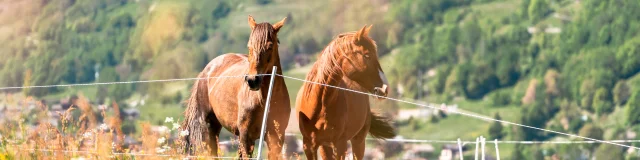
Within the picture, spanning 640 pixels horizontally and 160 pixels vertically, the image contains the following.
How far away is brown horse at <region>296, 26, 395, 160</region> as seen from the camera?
9141 millimetres

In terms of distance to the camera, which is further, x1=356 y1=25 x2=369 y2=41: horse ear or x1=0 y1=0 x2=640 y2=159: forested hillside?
x1=0 y1=0 x2=640 y2=159: forested hillside

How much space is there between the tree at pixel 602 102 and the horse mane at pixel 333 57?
107 metres

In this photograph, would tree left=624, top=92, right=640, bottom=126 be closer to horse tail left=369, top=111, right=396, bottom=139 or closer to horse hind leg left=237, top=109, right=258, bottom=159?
horse tail left=369, top=111, right=396, bottom=139

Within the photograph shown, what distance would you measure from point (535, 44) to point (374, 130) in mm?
119350

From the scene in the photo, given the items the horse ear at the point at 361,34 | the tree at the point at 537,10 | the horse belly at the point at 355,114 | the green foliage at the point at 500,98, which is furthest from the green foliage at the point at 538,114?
the horse ear at the point at 361,34

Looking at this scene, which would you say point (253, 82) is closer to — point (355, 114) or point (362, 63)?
point (362, 63)

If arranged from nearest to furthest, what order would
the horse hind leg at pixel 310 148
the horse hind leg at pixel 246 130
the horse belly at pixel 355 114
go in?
the horse hind leg at pixel 246 130, the horse hind leg at pixel 310 148, the horse belly at pixel 355 114

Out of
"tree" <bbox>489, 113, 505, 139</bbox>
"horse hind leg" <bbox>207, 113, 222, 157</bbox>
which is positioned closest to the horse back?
"horse hind leg" <bbox>207, 113, 222, 157</bbox>

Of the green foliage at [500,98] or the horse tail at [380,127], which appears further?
the green foliage at [500,98]

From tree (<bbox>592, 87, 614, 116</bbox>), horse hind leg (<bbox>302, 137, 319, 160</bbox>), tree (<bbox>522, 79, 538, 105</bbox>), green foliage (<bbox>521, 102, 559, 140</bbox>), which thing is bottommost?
horse hind leg (<bbox>302, 137, 319, 160</bbox>)

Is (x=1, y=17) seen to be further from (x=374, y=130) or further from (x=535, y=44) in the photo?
(x=374, y=130)

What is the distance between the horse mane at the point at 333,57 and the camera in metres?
9.17

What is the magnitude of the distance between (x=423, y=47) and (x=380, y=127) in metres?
113

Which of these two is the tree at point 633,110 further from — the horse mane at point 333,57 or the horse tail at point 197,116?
the horse mane at point 333,57
